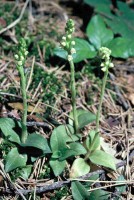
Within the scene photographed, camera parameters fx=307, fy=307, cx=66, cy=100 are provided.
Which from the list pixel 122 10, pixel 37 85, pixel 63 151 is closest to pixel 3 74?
pixel 37 85

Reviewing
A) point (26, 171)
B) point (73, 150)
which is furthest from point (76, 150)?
point (26, 171)

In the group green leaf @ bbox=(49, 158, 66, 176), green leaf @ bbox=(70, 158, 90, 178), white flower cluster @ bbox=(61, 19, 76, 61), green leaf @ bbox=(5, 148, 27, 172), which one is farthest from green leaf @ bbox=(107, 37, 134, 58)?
green leaf @ bbox=(5, 148, 27, 172)

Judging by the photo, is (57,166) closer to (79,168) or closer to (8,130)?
(79,168)

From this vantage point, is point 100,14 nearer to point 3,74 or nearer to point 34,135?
point 3,74

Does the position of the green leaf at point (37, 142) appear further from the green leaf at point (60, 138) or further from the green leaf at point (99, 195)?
the green leaf at point (99, 195)

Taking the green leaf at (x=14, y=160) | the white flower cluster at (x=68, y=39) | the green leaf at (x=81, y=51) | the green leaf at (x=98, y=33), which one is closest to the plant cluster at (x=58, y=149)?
the green leaf at (x=14, y=160)

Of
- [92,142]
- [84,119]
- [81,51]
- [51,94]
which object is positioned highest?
[81,51]
